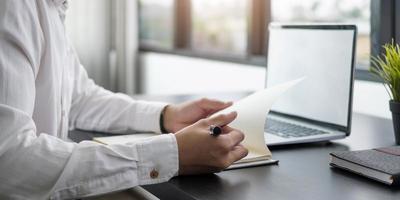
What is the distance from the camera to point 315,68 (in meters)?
1.34

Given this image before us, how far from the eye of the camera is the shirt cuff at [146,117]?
1.29m

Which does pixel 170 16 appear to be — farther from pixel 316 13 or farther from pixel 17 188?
pixel 17 188

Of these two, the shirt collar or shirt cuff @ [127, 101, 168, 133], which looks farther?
shirt cuff @ [127, 101, 168, 133]

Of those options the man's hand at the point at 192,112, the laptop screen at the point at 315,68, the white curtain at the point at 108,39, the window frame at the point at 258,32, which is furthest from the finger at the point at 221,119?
the white curtain at the point at 108,39

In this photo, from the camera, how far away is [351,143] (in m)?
1.22

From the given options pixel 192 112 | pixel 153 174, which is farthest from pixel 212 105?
pixel 153 174

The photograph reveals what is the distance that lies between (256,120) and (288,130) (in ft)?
0.83

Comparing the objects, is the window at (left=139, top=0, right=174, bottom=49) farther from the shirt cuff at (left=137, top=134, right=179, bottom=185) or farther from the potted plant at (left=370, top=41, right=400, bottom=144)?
the shirt cuff at (left=137, top=134, right=179, bottom=185)

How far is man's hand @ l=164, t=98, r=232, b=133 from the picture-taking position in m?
1.25

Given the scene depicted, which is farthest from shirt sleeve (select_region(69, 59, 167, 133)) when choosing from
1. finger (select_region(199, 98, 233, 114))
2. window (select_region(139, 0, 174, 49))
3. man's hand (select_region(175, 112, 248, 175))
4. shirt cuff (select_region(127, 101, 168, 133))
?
window (select_region(139, 0, 174, 49))

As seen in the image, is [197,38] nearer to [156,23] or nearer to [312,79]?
[156,23]

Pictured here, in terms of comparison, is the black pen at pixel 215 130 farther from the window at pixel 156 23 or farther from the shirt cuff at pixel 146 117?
the window at pixel 156 23

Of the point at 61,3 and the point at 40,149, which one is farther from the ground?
the point at 61,3

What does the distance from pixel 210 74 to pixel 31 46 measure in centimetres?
224
